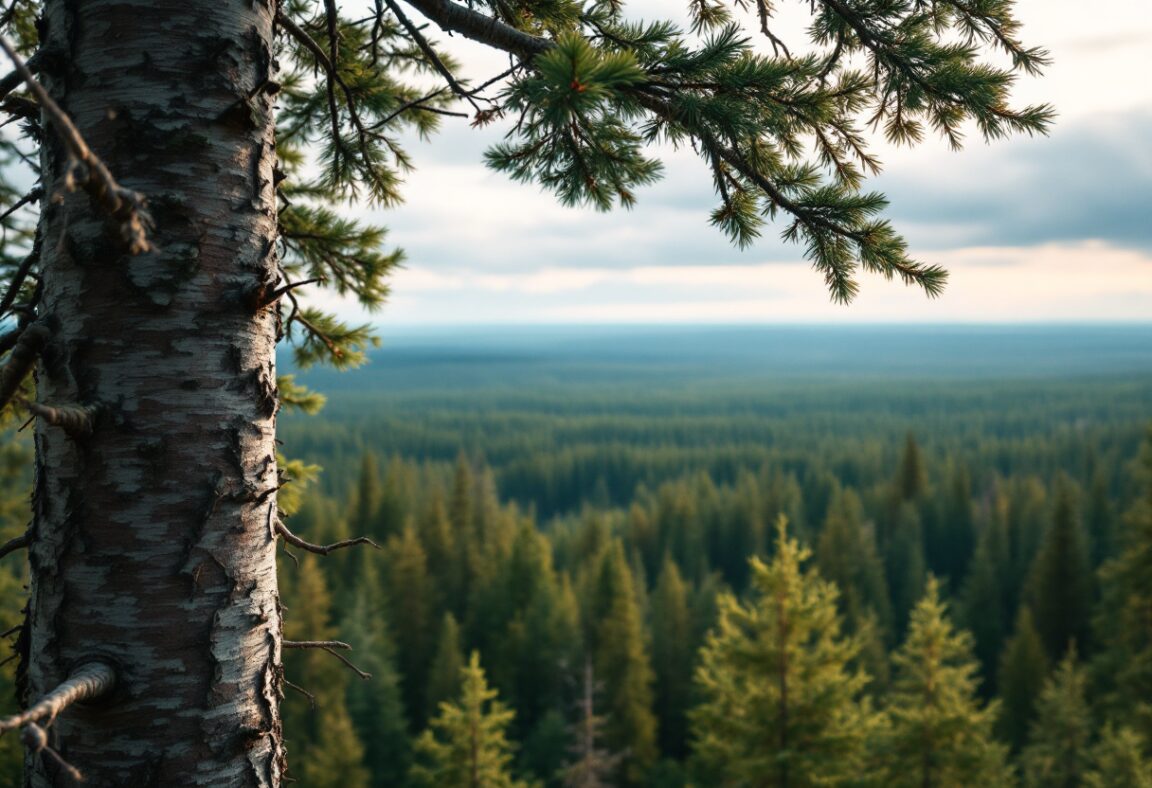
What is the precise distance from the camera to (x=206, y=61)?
1940 mm

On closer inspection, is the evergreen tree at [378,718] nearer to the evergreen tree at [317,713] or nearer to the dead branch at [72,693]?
the evergreen tree at [317,713]

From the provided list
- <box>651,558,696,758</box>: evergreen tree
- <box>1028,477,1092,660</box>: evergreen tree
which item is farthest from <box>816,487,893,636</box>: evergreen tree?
<box>651,558,696,758</box>: evergreen tree

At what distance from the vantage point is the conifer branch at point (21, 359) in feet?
5.42

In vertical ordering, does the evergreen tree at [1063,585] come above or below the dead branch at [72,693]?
below

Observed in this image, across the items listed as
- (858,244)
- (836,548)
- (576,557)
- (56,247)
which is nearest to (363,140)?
(56,247)

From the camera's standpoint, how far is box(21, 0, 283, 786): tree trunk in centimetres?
179

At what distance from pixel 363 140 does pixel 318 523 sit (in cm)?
3877

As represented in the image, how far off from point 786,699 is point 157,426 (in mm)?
10182

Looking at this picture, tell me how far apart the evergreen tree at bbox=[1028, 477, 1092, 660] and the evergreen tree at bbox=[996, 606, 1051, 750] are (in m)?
4.01

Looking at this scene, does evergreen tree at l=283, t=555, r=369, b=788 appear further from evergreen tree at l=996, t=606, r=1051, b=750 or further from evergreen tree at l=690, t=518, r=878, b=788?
evergreen tree at l=996, t=606, r=1051, b=750

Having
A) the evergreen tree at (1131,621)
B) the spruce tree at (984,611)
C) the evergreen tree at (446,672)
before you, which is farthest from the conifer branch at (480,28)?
the spruce tree at (984,611)

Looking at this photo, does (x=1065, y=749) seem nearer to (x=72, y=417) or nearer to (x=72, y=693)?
(x=72, y=693)

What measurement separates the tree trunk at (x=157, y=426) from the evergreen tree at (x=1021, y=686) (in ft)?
97.7

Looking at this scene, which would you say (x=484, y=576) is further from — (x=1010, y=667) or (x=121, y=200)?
(x=121, y=200)
